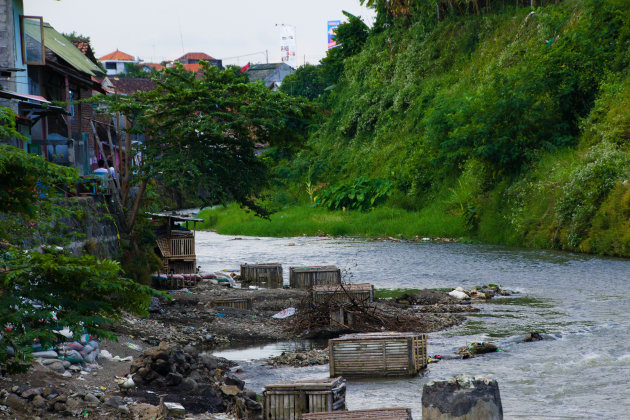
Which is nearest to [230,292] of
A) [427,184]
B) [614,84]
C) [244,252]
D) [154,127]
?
[154,127]

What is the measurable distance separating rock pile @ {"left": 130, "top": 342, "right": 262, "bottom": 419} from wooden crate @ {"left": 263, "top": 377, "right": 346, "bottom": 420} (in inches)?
22.8

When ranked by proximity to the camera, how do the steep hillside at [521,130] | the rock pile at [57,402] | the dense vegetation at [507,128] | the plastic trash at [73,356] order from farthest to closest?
the dense vegetation at [507,128], the steep hillside at [521,130], the plastic trash at [73,356], the rock pile at [57,402]

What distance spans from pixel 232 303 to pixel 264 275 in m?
5.55

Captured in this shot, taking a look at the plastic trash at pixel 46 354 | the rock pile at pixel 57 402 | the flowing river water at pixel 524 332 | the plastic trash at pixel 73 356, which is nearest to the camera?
the rock pile at pixel 57 402

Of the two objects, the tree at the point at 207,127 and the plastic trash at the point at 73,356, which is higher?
the tree at the point at 207,127

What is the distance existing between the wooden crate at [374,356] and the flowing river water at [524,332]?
22 centimetres

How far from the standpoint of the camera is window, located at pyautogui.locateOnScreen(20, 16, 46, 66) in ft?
82.9

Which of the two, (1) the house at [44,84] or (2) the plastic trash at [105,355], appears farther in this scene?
(1) the house at [44,84]

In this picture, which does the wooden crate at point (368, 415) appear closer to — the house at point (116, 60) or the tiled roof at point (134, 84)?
the tiled roof at point (134, 84)

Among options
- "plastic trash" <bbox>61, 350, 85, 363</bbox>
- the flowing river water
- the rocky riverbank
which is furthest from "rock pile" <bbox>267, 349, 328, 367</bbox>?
"plastic trash" <bbox>61, 350, 85, 363</bbox>

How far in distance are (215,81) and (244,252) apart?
15.9 metres

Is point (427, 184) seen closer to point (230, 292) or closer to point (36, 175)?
point (230, 292)

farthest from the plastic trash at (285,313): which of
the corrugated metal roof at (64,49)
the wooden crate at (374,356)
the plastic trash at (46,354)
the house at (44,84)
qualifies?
the corrugated metal roof at (64,49)

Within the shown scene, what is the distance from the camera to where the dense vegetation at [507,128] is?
30.3 meters
